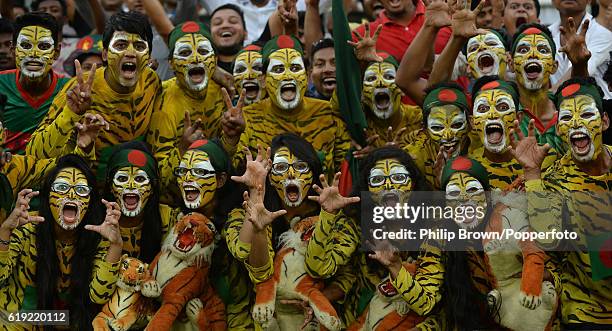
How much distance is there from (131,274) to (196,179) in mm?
647

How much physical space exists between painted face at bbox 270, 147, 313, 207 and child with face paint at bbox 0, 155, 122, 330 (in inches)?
39.5

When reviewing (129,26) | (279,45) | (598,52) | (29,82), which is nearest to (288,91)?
(279,45)

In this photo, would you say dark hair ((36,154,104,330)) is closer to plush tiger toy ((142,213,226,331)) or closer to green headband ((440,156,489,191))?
plush tiger toy ((142,213,226,331))

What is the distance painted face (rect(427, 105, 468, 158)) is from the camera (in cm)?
874

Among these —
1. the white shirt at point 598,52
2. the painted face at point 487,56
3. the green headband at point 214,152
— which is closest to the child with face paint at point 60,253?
the green headband at point 214,152

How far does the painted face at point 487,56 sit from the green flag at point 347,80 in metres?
0.71

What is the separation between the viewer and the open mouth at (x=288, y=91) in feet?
30.1

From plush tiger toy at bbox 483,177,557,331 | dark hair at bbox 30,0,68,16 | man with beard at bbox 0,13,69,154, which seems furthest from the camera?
dark hair at bbox 30,0,68,16

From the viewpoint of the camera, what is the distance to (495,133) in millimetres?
8586

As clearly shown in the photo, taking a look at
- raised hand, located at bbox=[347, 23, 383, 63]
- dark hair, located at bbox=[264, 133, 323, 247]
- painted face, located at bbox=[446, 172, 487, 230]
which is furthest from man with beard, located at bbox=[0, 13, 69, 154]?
painted face, located at bbox=[446, 172, 487, 230]

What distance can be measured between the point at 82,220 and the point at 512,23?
3.33 m

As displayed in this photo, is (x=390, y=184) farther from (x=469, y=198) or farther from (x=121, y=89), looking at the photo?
(x=121, y=89)

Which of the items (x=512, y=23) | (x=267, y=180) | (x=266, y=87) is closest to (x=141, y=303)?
(x=267, y=180)

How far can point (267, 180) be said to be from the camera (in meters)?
8.80
